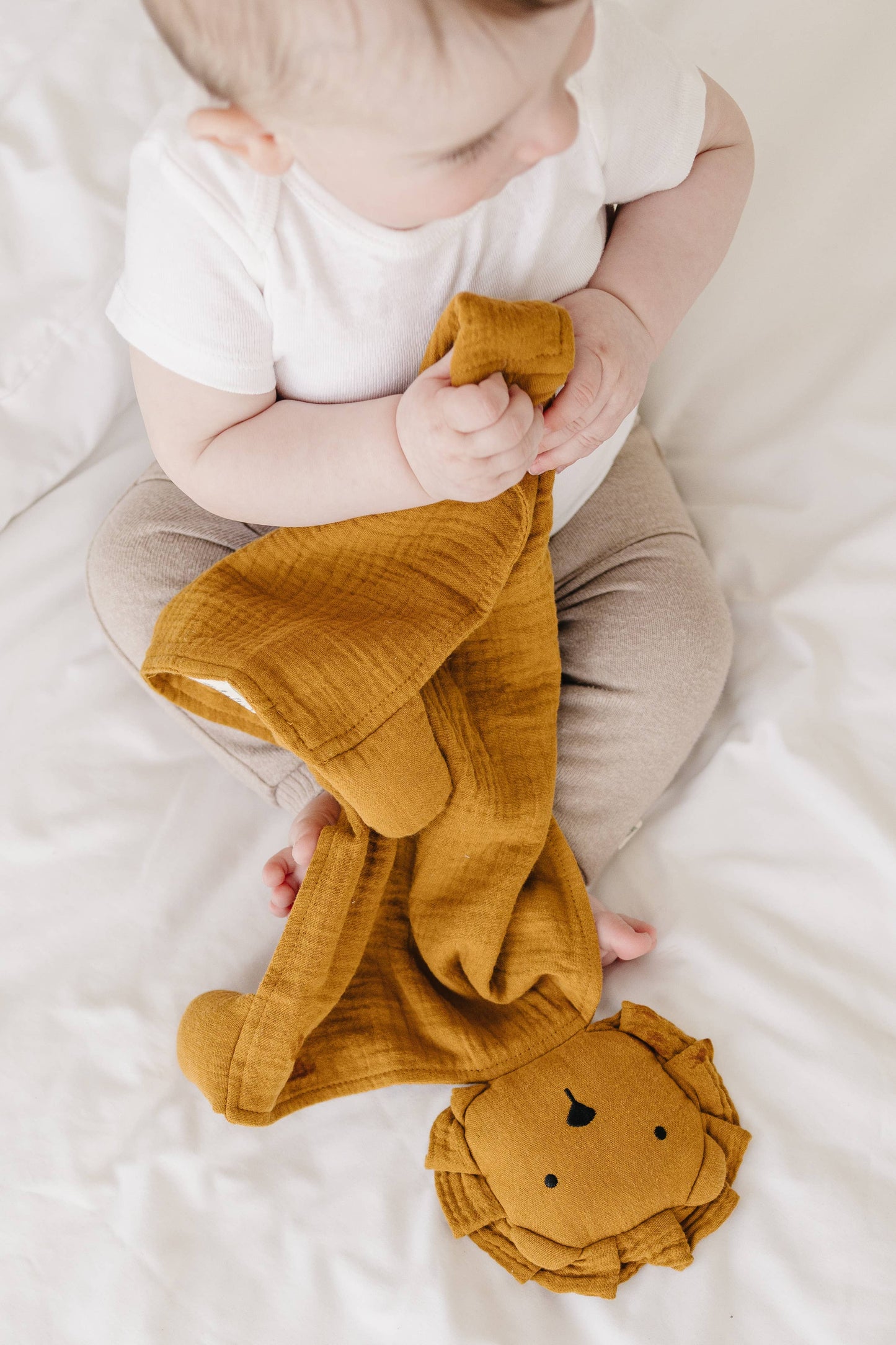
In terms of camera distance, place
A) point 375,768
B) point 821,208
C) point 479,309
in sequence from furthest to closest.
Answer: point 821,208, point 375,768, point 479,309

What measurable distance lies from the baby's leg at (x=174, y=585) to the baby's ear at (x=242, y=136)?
297mm

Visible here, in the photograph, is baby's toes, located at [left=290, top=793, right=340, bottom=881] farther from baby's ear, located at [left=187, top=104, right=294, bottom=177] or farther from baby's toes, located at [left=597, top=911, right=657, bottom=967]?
baby's ear, located at [left=187, top=104, right=294, bottom=177]

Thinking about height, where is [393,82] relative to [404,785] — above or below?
above

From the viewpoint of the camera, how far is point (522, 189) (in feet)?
1.86

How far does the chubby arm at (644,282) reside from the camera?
0.55 m

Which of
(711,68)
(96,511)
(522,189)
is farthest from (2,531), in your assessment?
(711,68)

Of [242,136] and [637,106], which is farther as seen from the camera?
[637,106]

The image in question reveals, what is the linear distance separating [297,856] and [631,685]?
25 cm

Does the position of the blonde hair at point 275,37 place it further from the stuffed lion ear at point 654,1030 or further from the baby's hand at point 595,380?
the stuffed lion ear at point 654,1030

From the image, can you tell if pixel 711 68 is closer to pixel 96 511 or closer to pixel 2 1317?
pixel 96 511

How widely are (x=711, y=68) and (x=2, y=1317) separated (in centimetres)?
100

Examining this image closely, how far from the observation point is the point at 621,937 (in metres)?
0.63

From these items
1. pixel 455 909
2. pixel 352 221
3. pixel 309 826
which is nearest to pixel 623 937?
pixel 455 909

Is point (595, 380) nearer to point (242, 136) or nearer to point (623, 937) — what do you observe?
point (242, 136)
